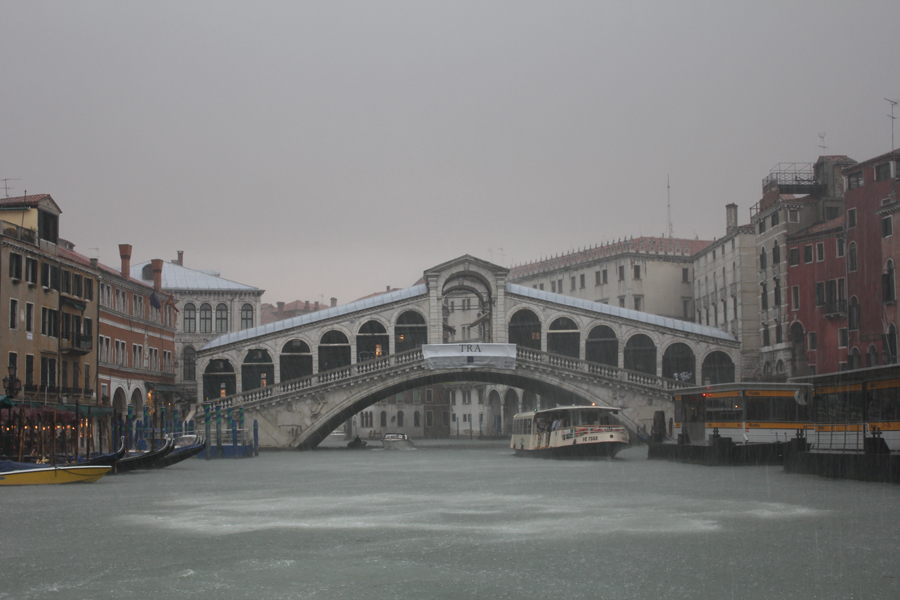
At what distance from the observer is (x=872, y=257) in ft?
143

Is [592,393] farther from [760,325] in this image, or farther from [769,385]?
[769,385]

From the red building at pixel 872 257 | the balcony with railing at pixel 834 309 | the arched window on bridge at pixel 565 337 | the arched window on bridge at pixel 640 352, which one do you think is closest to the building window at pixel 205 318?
the arched window on bridge at pixel 565 337

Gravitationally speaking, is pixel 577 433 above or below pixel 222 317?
below

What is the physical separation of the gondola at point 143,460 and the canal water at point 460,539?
5.76 meters

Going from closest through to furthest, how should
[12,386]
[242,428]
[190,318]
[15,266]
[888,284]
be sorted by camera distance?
[12,386] < [15,266] < [888,284] < [242,428] < [190,318]

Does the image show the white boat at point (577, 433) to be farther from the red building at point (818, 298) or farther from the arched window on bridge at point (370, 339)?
the arched window on bridge at point (370, 339)

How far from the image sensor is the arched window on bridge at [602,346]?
5225 cm

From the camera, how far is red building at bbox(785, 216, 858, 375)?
4638 cm

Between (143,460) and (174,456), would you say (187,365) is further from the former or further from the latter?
(143,460)

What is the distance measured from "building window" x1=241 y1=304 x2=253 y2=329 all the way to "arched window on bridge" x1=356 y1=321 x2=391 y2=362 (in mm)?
15282

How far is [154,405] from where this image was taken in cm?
5141

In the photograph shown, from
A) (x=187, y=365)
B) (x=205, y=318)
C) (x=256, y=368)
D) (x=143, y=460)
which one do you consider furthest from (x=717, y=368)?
(x=187, y=365)

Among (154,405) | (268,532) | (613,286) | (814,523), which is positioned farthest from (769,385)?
(613,286)

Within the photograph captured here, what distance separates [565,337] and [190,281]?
78.5 feet
